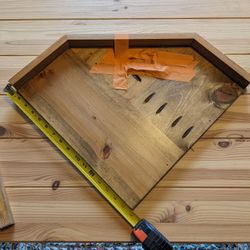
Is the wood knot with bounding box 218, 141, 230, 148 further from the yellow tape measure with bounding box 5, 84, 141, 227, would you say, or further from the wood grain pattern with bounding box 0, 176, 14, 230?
the wood grain pattern with bounding box 0, 176, 14, 230

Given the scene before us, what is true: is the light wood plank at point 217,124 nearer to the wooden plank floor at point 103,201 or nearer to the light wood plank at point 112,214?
the wooden plank floor at point 103,201

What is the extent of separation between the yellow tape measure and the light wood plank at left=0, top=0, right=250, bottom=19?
0.29 meters

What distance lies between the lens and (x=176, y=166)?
0.97 m

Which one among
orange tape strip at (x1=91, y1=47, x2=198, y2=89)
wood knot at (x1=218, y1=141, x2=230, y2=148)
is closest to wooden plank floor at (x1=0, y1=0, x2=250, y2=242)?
wood knot at (x1=218, y1=141, x2=230, y2=148)

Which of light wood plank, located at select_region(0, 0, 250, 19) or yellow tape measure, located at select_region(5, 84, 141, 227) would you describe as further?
light wood plank, located at select_region(0, 0, 250, 19)

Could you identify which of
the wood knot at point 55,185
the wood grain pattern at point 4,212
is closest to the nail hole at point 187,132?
the wood knot at point 55,185

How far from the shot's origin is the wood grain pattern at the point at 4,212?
90 cm

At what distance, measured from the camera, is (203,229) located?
0.91 m

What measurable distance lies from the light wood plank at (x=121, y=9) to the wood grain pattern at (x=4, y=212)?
1.90 ft

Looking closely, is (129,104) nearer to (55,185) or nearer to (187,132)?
(187,132)

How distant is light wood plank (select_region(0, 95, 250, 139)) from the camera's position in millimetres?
1007

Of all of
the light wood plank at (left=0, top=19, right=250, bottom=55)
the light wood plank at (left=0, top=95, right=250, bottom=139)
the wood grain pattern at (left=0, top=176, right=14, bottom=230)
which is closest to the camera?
the wood grain pattern at (left=0, top=176, right=14, bottom=230)

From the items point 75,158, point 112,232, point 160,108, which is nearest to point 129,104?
point 160,108

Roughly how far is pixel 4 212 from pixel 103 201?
253 millimetres
